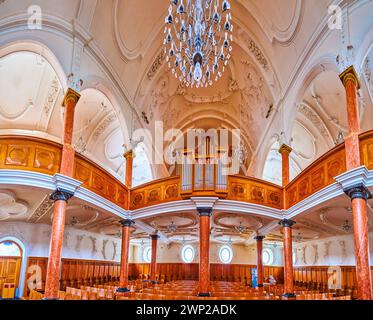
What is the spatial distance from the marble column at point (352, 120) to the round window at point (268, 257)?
20019 millimetres

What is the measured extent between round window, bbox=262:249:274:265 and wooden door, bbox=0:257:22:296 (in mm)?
18538

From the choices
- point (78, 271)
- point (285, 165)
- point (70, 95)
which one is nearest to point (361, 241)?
point (285, 165)

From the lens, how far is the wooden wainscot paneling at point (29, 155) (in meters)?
9.38

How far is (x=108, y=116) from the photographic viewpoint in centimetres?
1853

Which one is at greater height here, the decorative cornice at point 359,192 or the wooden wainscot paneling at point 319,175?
the wooden wainscot paneling at point 319,175

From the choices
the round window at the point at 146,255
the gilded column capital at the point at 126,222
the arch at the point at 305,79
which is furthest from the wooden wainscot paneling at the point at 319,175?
the round window at the point at 146,255

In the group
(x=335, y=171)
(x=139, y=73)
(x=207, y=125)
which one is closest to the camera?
(x=335, y=171)

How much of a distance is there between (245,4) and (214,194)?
29.4 ft

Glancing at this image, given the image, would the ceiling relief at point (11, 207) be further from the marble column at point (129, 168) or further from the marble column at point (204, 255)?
the marble column at point (204, 255)

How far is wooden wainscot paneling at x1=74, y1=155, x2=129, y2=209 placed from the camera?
36.7ft

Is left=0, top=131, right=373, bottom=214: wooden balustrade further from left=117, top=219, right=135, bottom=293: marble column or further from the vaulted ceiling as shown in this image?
the vaulted ceiling
